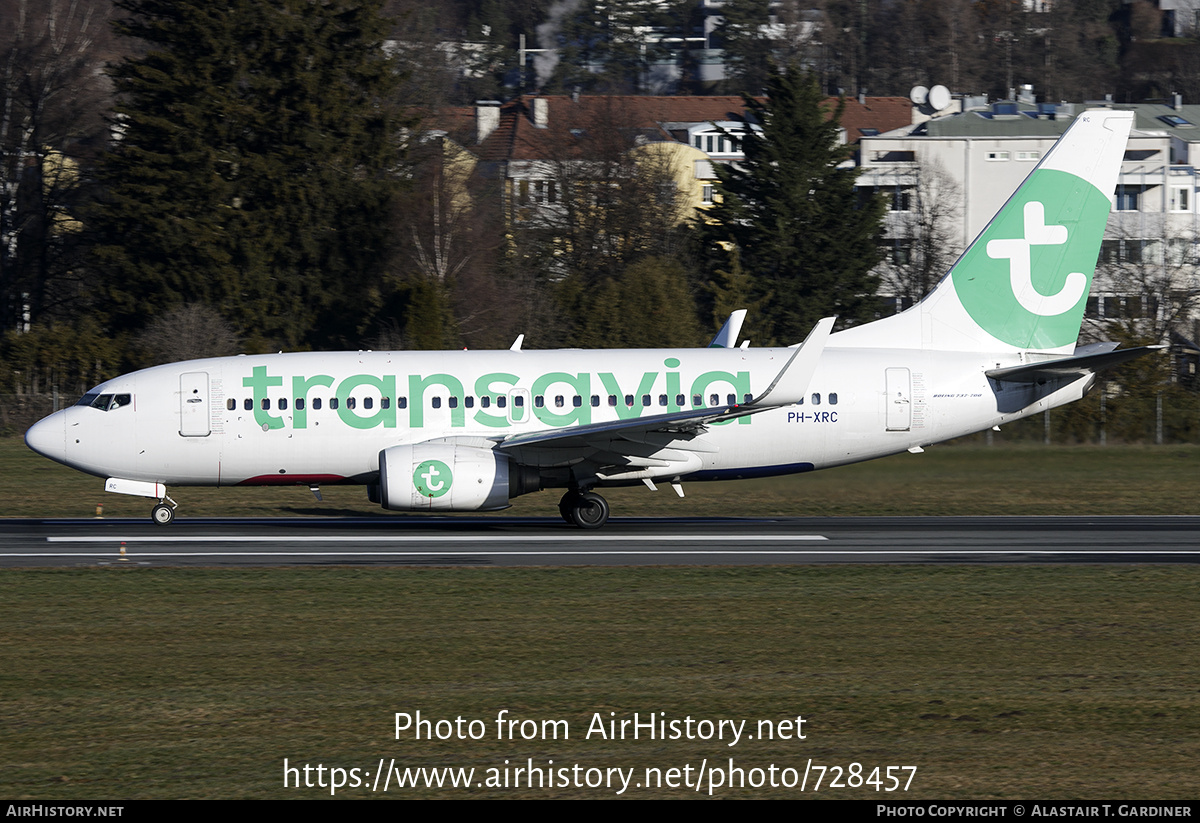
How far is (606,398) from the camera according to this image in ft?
86.3

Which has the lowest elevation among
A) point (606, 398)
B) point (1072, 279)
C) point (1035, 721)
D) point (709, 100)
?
point (1035, 721)

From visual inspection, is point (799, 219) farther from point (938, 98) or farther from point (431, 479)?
point (431, 479)

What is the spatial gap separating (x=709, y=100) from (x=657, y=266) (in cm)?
6224

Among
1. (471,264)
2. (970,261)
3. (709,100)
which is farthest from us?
(709,100)

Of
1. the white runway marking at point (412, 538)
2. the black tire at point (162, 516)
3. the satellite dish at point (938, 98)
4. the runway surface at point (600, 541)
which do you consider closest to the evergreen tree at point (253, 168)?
the runway surface at point (600, 541)

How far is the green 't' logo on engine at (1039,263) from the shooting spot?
90.3 ft

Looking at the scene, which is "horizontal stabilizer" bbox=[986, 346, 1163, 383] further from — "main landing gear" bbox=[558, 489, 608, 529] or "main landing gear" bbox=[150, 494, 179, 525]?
"main landing gear" bbox=[150, 494, 179, 525]

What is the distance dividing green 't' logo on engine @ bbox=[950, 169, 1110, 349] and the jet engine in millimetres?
9837

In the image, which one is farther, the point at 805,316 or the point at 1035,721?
the point at 805,316

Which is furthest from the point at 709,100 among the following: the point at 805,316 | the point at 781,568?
the point at 781,568

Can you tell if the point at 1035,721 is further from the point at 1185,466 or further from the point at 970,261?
the point at 1185,466

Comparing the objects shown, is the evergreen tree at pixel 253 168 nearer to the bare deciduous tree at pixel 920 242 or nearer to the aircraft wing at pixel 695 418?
the bare deciduous tree at pixel 920 242

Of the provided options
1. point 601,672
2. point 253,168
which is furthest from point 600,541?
point 253,168

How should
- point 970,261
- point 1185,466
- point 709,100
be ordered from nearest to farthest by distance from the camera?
point 970,261, point 1185,466, point 709,100
